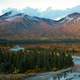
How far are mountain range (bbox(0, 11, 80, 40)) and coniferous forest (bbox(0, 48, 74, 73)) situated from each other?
0.32 meters

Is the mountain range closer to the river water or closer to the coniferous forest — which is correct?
the coniferous forest

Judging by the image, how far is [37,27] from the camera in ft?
17.8

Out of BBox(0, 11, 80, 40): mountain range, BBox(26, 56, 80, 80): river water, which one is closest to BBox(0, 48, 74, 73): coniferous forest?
BBox(26, 56, 80, 80): river water

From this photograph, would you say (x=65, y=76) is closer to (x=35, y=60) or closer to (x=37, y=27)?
(x=35, y=60)

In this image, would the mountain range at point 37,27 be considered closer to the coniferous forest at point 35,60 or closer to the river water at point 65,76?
the coniferous forest at point 35,60

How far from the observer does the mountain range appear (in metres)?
5.39

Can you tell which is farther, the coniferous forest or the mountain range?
the mountain range

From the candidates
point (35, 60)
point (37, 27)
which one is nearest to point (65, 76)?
point (35, 60)

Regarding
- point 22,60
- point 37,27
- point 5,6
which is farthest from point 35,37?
point 5,6

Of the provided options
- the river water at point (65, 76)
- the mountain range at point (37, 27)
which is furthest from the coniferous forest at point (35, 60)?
the mountain range at point (37, 27)

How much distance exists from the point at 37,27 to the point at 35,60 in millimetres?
726

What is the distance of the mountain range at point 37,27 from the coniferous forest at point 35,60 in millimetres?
322

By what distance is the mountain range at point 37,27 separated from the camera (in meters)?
5.39

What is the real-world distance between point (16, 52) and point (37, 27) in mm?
721
